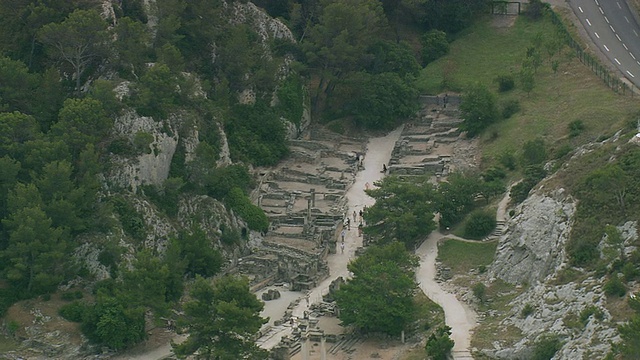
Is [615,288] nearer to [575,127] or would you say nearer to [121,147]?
[575,127]

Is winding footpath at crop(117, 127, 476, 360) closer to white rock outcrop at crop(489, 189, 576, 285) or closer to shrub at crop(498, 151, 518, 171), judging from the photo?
white rock outcrop at crop(489, 189, 576, 285)

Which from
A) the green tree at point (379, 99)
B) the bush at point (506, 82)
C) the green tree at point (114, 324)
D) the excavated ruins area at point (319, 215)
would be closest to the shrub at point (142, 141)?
the excavated ruins area at point (319, 215)

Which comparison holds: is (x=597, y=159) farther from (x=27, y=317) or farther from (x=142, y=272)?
(x=27, y=317)

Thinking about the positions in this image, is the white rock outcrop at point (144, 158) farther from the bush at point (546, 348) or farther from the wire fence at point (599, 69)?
the bush at point (546, 348)

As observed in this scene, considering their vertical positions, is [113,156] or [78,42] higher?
[78,42]

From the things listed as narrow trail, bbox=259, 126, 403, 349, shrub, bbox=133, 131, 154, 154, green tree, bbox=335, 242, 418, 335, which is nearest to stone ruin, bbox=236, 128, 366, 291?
narrow trail, bbox=259, 126, 403, 349

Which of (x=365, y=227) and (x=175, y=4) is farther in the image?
(x=175, y=4)

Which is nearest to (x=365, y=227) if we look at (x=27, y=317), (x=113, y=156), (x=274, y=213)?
(x=274, y=213)
